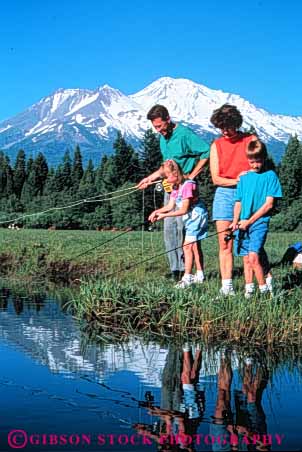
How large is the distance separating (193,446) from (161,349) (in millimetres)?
2476

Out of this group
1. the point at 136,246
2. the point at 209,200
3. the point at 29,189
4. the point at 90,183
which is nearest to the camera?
the point at 136,246

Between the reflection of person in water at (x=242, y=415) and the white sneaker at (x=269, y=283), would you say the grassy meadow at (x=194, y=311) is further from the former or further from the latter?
the reflection of person in water at (x=242, y=415)

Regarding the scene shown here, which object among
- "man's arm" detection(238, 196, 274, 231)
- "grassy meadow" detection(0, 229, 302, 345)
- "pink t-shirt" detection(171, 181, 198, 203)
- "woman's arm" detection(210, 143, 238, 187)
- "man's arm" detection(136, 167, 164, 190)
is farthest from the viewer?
"man's arm" detection(136, 167, 164, 190)

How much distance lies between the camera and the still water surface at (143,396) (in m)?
3.65

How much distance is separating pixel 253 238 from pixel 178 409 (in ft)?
11.5

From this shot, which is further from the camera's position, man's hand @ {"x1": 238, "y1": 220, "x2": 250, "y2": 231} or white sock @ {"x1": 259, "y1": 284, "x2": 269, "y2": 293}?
man's hand @ {"x1": 238, "y1": 220, "x2": 250, "y2": 231}

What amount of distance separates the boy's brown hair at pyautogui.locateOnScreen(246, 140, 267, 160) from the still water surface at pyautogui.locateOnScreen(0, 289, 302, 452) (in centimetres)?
226

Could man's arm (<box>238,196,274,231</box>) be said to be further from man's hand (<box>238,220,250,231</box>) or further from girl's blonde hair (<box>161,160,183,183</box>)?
girl's blonde hair (<box>161,160,183,183</box>)

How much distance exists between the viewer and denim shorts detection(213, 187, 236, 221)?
801cm

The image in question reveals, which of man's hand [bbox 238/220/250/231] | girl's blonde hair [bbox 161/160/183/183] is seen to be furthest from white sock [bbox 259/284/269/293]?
girl's blonde hair [bbox 161/160/183/183]

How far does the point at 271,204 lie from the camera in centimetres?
736

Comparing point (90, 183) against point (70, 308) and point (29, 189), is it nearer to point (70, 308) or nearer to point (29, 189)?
point (29, 189)

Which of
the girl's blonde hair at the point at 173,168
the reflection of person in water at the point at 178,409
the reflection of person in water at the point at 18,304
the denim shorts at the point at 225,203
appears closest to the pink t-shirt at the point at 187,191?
the girl's blonde hair at the point at 173,168

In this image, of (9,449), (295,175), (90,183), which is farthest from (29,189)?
(9,449)
